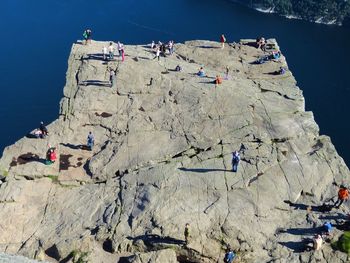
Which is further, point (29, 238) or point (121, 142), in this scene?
point (121, 142)

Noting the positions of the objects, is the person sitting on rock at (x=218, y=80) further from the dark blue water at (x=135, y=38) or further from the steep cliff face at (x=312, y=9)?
the steep cliff face at (x=312, y=9)

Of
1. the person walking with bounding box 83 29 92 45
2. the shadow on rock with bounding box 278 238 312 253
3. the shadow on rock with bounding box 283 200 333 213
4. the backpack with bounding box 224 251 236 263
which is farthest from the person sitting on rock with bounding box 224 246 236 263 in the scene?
the person walking with bounding box 83 29 92 45

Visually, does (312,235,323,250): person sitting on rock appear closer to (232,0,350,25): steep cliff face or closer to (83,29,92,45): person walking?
(83,29,92,45): person walking

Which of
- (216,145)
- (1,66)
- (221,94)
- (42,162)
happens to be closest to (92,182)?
(42,162)

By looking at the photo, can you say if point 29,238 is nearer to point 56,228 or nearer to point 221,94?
point 56,228

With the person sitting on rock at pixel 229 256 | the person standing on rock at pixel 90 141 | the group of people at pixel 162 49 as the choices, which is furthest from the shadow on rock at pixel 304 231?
the group of people at pixel 162 49
